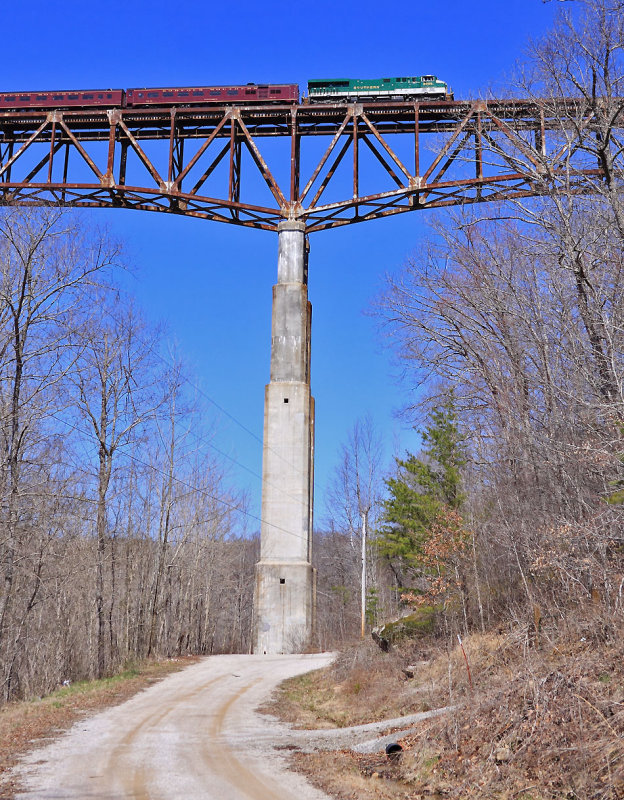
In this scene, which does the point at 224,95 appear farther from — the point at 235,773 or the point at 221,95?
the point at 235,773

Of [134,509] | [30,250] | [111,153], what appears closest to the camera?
[30,250]

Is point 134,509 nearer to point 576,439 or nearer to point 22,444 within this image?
point 22,444

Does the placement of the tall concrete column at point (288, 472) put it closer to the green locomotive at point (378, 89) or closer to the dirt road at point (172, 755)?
the green locomotive at point (378, 89)

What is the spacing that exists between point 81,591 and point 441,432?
16382mm

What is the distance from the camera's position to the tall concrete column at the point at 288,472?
25984 mm

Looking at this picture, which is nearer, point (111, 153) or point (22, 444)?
point (22, 444)

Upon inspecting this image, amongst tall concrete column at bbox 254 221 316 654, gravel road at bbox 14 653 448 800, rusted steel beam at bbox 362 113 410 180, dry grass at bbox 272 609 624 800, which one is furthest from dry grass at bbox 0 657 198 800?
rusted steel beam at bbox 362 113 410 180

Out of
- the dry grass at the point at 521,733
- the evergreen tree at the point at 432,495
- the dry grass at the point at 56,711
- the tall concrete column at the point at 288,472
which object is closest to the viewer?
the dry grass at the point at 521,733

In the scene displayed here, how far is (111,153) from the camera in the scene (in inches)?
1087

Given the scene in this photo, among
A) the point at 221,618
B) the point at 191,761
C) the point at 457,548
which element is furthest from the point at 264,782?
the point at 221,618

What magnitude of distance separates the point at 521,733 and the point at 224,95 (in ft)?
78.6

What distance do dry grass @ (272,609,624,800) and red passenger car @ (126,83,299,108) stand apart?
20.7m

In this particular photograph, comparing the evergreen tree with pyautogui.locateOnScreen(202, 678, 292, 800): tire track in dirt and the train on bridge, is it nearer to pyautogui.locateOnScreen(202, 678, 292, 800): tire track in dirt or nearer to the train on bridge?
pyautogui.locateOnScreen(202, 678, 292, 800): tire track in dirt

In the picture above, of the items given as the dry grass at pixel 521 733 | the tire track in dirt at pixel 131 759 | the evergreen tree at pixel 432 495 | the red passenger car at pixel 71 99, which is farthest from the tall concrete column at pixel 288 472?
the dry grass at pixel 521 733
